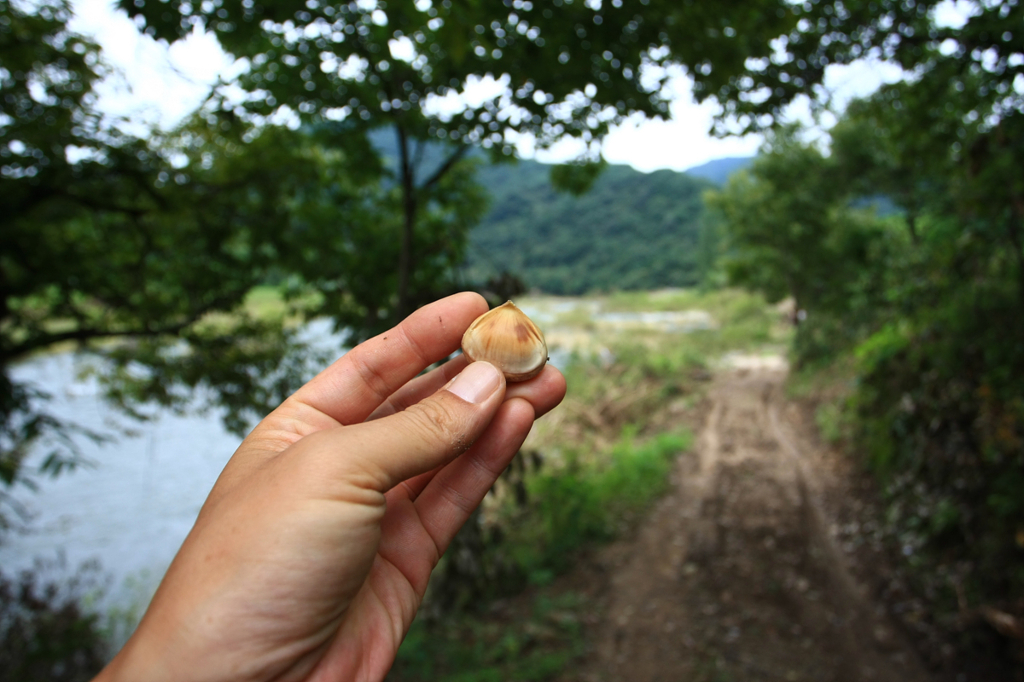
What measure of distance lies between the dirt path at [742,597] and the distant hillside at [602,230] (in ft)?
38.7

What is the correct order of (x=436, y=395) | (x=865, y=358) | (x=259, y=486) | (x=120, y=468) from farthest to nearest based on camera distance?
(x=120, y=468)
(x=865, y=358)
(x=436, y=395)
(x=259, y=486)

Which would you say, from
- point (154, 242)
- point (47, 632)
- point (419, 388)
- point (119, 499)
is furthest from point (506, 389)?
point (119, 499)

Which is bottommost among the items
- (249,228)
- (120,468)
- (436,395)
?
(120,468)

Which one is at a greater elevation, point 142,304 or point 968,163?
point 968,163

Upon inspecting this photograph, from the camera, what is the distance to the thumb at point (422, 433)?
1.09 metres

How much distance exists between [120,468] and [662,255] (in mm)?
37780

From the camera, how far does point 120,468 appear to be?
386 inches

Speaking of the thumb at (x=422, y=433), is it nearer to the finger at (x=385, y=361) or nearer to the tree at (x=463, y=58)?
the finger at (x=385, y=361)

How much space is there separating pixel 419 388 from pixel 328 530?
64 cm

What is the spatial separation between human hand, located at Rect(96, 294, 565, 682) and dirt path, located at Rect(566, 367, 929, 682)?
3.55 m

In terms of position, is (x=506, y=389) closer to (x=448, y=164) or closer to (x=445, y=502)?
(x=445, y=502)

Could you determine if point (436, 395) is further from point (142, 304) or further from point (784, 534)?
point (784, 534)

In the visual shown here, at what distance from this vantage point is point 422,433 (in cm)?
116

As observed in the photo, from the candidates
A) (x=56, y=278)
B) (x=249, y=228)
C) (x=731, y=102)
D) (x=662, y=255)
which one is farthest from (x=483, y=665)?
(x=662, y=255)
